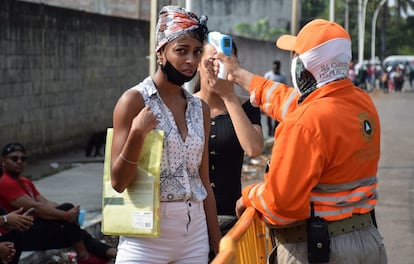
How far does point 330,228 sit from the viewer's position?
12.9 ft

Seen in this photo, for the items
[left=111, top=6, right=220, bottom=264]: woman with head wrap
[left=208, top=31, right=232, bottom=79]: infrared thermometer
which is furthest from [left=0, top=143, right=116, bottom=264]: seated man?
[left=111, top=6, right=220, bottom=264]: woman with head wrap

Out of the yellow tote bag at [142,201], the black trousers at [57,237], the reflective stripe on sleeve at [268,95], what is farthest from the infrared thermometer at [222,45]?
the black trousers at [57,237]

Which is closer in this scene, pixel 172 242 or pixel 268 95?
pixel 172 242

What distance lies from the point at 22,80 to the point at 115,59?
517 cm

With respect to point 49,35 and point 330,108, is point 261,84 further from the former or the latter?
point 49,35

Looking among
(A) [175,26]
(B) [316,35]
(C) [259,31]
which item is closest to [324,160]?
(B) [316,35]

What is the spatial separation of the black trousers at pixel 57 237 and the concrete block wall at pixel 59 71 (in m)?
5.40

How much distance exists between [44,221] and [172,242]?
367cm

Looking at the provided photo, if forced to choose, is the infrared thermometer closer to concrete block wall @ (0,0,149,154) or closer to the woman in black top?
the woman in black top

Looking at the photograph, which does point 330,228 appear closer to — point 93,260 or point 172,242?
point 172,242

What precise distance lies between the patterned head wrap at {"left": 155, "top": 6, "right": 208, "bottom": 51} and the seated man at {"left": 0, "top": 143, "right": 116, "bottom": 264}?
3497mm

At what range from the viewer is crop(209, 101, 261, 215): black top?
5035 mm

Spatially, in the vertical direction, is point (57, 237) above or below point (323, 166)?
below

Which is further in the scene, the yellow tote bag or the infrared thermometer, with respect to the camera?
the infrared thermometer
